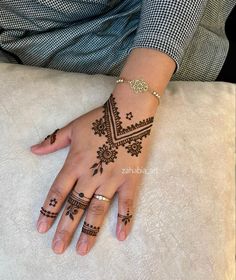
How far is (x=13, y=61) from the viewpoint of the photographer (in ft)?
2.50

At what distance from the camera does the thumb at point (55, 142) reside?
0.58 metres

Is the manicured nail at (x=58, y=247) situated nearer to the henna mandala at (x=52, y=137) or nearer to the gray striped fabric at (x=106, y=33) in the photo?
the henna mandala at (x=52, y=137)

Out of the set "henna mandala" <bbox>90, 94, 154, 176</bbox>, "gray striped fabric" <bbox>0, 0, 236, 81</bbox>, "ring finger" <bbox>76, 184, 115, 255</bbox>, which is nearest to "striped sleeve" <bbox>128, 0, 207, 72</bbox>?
"gray striped fabric" <bbox>0, 0, 236, 81</bbox>

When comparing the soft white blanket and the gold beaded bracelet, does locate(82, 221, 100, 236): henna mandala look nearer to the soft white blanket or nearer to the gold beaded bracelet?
the soft white blanket

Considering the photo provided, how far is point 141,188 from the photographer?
0.59 m

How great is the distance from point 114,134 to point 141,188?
0.09m

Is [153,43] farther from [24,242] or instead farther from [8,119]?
[24,242]

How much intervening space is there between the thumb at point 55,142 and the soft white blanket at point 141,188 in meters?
0.01

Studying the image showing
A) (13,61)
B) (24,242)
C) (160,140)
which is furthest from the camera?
(13,61)

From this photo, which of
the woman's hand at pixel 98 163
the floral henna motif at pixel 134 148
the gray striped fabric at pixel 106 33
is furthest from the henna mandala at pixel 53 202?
the gray striped fabric at pixel 106 33

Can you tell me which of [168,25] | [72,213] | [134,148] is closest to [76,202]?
[72,213]

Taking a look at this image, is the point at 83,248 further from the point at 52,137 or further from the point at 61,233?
the point at 52,137

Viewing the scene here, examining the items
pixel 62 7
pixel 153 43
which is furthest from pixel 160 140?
pixel 62 7

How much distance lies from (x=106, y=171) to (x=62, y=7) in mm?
299
